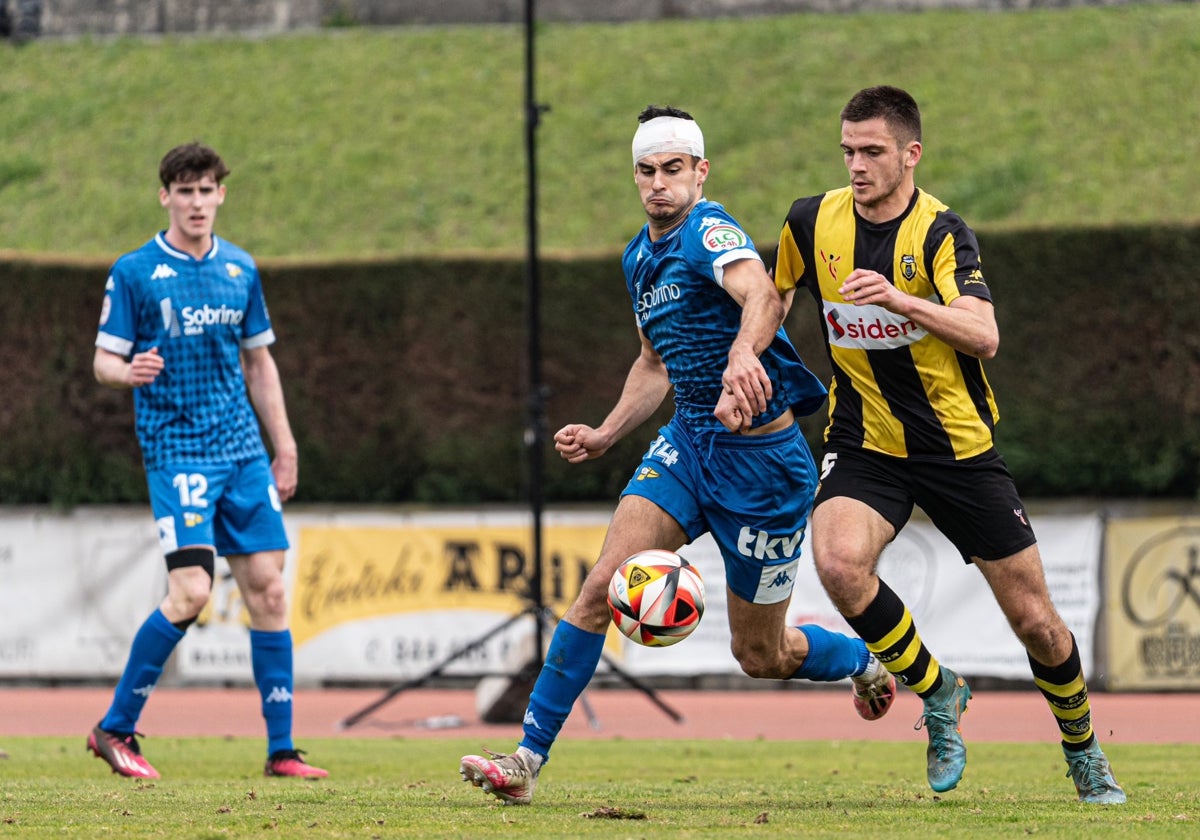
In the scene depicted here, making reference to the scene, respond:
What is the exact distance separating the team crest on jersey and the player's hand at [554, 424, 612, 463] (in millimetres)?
825

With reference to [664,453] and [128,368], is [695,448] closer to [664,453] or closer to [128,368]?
[664,453]

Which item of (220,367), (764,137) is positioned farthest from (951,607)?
(764,137)

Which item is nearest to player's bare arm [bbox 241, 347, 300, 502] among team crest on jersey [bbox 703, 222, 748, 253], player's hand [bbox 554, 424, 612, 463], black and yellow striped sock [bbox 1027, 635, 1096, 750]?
player's hand [bbox 554, 424, 612, 463]

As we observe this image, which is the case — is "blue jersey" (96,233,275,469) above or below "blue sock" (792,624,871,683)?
above

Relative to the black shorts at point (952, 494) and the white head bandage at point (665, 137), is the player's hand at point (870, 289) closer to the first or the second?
the black shorts at point (952, 494)

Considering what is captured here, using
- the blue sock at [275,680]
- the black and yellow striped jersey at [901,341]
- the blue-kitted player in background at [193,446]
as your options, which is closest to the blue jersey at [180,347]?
the blue-kitted player in background at [193,446]

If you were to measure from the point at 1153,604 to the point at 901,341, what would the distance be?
30.1 ft

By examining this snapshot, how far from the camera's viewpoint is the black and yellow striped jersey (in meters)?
6.02

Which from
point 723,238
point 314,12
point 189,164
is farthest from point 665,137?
point 314,12

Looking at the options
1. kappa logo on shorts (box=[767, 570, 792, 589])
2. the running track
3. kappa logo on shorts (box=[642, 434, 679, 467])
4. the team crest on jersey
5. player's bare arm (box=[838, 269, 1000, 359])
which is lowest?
the running track

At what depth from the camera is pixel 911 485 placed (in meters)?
6.15

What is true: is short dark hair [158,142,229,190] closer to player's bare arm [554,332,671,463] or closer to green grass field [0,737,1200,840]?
player's bare arm [554,332,671,463]

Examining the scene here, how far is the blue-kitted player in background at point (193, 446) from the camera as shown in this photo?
7.74 m

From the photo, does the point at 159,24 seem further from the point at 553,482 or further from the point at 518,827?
the point at 518,827
